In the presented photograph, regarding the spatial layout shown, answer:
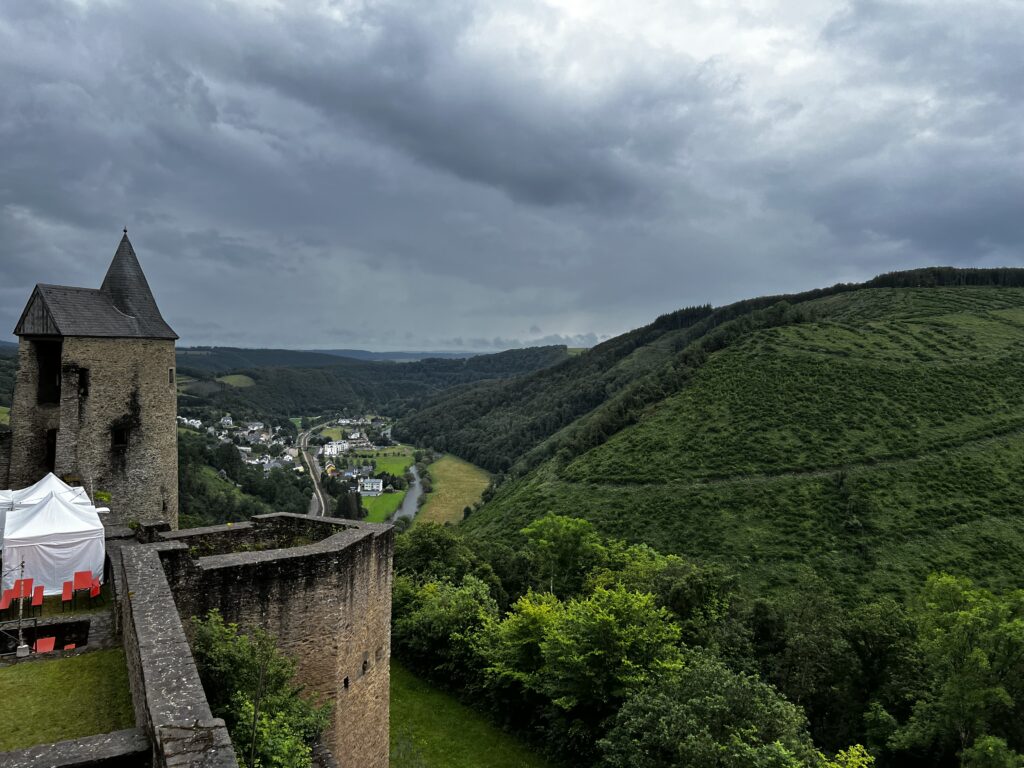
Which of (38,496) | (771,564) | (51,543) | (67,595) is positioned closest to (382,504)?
(771,564)

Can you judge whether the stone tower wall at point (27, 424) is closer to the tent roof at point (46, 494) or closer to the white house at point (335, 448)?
the tent roof at point (46, 494)

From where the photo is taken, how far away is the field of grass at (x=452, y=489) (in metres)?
109

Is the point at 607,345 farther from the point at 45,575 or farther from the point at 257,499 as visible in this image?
the point at 45,575

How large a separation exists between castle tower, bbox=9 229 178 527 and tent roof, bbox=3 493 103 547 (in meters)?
6.60

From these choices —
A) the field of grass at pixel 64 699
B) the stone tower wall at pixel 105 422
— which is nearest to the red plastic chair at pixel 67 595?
the field of grass at pixel 64 699

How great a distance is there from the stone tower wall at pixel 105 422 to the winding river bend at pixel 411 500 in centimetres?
8352

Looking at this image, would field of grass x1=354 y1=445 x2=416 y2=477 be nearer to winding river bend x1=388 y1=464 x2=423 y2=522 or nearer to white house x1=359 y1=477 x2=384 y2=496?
winding river bend x1=388 y1=464 x2=423 y2=522

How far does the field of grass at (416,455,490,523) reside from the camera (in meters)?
109

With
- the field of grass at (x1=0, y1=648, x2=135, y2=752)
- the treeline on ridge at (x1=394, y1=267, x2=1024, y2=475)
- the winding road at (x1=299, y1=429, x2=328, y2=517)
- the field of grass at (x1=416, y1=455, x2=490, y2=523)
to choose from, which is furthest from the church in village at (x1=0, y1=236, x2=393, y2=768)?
the field of grass at (x1=416, y1=455, x2=490, y2=523)

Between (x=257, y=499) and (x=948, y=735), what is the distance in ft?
324

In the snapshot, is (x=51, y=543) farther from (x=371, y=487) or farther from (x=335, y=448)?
(x=335, y=448)

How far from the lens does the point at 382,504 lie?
406 feet

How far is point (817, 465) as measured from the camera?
5956cm

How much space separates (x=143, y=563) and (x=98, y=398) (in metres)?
11.3
